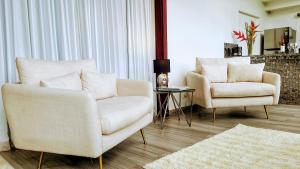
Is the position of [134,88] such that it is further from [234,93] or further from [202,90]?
[234,93]

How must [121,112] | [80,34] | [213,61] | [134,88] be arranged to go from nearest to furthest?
[121,112], [134,88], [80,34], [213,61]

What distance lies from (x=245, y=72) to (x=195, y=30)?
1117mm

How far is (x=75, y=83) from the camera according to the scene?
1.98 meters

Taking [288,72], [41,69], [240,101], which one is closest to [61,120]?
[41,69]

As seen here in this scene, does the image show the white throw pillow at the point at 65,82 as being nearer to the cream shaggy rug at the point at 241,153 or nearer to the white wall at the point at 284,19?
the cream shaggy rug at the point at 241,153

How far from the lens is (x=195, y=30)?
3.89m

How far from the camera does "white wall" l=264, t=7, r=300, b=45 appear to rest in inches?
259

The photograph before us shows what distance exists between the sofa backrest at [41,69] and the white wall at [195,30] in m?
1.69

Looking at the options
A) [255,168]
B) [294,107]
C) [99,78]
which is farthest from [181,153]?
[294,107]

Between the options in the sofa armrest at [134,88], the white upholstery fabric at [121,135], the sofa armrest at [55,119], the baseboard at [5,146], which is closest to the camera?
the sofa armrest at [55,119]

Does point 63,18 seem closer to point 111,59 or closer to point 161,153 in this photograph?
point 111,59

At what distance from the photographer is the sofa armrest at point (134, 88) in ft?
7.41

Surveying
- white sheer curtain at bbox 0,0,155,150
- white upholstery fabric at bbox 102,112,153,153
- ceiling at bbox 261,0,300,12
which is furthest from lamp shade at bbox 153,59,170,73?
ceiling at bbox 261,0,300,12

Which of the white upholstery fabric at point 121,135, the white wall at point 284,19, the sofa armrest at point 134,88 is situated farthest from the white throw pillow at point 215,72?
the white wall at point 284,19
